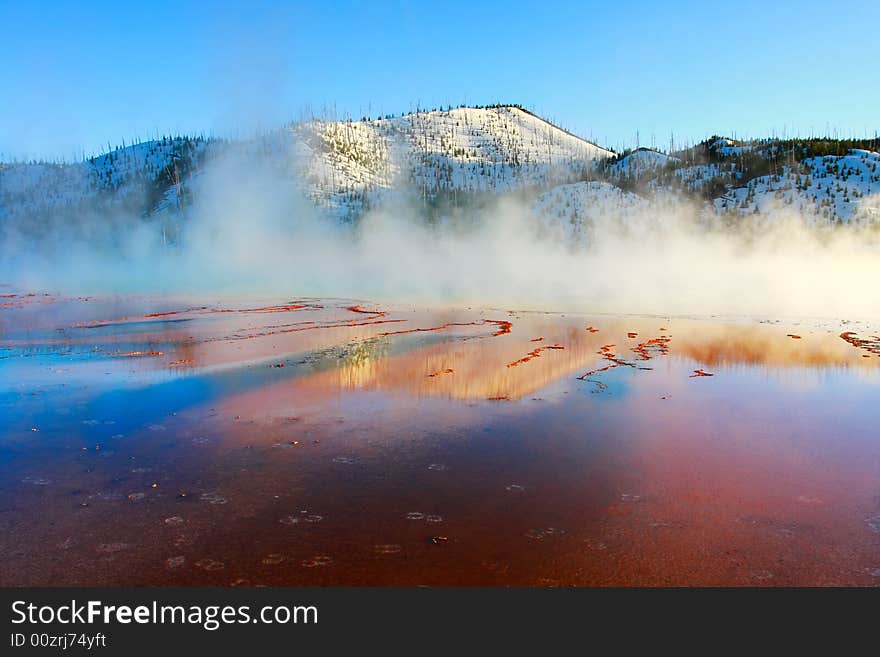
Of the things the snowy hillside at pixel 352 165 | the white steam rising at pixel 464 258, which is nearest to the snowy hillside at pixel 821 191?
the white steam rising at pixel 464 258

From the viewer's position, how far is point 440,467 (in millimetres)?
6574

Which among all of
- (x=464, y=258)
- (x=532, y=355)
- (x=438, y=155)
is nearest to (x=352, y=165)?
(x=438, y=155)

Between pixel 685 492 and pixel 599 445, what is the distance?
1.47m

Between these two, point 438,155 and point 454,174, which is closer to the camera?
point 454,174

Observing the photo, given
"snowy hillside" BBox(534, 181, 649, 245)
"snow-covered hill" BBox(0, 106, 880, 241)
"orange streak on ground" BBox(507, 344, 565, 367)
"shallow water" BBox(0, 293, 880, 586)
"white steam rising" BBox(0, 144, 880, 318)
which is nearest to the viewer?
"shallow water" BBox(0, 293, 880, 586)

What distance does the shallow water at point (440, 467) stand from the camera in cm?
455

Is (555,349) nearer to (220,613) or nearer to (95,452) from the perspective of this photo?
(95,452)

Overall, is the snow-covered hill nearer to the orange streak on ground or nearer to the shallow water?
the orange streak on ground

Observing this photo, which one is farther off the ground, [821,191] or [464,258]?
[821,191]

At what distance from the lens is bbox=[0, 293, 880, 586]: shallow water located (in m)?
4.55

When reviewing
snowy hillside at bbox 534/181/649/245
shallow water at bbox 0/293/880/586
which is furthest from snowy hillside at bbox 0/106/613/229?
shallow water at bbox 0/293/880/586

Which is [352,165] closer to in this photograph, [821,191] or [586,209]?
[586,209]

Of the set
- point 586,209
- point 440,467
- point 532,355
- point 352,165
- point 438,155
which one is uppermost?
point 438,155

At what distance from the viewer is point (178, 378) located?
11.0 m
